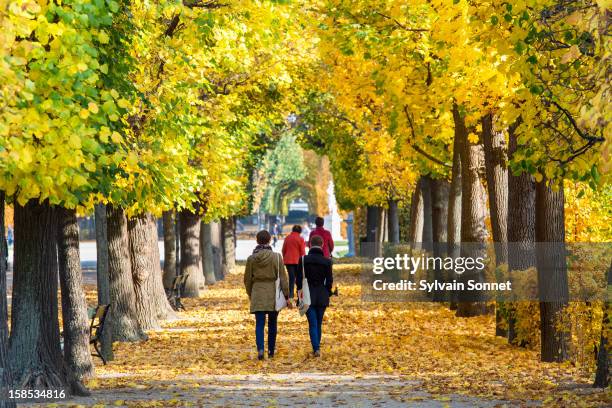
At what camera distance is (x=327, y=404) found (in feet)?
42.2

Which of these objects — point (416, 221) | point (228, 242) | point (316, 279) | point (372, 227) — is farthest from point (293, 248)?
point (372, 227)

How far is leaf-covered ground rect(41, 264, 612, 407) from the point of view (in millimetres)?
13258

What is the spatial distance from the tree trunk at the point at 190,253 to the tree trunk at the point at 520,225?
16921 mm

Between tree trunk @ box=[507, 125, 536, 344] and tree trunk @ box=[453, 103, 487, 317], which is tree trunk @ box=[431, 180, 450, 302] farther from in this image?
tree trunk @ box=[507, 125, 536, 344]

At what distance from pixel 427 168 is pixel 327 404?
14.8m

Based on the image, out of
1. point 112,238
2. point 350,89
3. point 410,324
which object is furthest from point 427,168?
point 112,238

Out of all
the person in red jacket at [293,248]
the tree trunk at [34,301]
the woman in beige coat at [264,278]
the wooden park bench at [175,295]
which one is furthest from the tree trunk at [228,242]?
the tree trunk at [34,301]

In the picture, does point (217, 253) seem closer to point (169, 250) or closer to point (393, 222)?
point (393, 222)

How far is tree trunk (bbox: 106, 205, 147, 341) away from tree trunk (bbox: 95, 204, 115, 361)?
2734 mm

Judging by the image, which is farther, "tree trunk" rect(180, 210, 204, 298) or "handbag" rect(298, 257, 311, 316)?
"tree trunk" rect(180, 210, 204, 298)

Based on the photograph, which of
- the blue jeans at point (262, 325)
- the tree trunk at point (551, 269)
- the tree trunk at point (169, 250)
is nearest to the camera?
the tree trunk at point (551, 269)

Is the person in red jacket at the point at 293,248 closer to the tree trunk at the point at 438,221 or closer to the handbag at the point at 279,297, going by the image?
the tree trunk at the point at 438,221

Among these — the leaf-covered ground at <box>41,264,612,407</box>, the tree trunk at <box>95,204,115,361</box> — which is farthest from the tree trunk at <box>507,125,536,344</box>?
the tree trunk at <box>95,204,115,361</box>

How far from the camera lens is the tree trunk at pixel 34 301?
13281 mm
